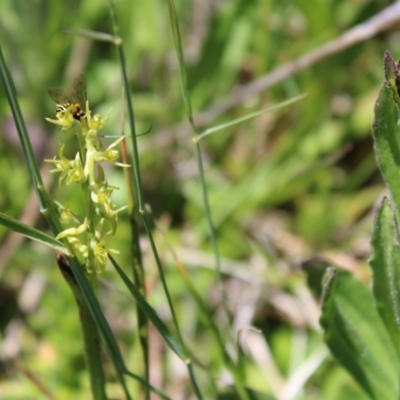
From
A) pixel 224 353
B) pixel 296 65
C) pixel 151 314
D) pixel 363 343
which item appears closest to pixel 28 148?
pixel 151 314

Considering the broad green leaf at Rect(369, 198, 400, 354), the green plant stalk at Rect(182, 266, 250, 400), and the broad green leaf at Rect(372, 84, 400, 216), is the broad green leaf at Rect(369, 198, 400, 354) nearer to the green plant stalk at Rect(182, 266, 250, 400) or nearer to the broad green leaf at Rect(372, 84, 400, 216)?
the broad green leaf at Rect(372, 84, 400, 216)

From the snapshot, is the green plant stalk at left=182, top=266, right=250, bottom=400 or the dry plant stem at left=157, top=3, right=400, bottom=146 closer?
the green plant stalk at left=182, top=266, right=250, bottom=400

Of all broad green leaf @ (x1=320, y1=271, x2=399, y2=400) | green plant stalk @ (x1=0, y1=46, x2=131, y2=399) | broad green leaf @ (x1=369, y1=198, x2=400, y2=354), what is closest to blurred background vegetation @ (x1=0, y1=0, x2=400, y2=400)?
broad green leaf @ (x1=320, y1=271, x2=399, y2=400)

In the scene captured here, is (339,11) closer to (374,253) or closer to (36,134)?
(36,134)

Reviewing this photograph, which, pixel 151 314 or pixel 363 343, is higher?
pixel 151 314

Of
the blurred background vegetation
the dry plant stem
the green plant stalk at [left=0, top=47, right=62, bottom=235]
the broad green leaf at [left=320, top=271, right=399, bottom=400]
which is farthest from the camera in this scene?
the dry plant stem

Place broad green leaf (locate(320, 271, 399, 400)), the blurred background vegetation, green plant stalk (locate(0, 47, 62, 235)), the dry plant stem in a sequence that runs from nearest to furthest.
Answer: green plant stalk (locate(0, 47, 62, 235)) < broad green leaf (locate(320, 271, 399, 400)) < the blurred background vegetation < the dry plant stem

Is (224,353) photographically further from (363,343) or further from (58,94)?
(58,94)
